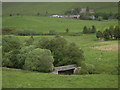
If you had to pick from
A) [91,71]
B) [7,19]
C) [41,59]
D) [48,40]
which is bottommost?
[91,71]

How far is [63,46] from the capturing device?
34344mm

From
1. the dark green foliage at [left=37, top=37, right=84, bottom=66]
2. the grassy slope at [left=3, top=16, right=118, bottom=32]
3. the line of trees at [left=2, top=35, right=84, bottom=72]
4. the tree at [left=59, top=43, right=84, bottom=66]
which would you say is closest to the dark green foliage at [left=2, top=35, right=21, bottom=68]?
the line of trees at [left=2, top=35, right=84, bottom=72]

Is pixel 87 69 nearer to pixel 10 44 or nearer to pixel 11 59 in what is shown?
pixel 11 59

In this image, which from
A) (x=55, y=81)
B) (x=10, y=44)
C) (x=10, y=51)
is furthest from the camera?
(x=10, y=44)

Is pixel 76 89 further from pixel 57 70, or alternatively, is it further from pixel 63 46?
pixel 63 46

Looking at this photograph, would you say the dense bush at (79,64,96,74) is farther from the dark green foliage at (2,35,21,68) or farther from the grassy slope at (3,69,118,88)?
the dark green foliage at (2,35,21,68)

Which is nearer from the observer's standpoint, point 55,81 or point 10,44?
point 55,81

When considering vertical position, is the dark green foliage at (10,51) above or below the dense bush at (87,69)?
above

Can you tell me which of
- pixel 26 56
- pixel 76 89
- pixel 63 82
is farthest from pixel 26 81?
pixel 26 56

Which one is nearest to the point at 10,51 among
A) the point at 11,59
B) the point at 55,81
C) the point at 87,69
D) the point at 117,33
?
the point at 11,59

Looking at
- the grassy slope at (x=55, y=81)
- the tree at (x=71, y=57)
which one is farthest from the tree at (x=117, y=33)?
the grassy slope at (x=55, y=81)

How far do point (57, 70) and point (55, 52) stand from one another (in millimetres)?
4547

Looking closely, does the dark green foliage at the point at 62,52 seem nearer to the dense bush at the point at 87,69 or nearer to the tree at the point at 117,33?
the dense bush at the point at 87,69

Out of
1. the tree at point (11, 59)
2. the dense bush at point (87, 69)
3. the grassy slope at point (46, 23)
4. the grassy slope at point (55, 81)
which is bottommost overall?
the dense bush at point (87, 69)
